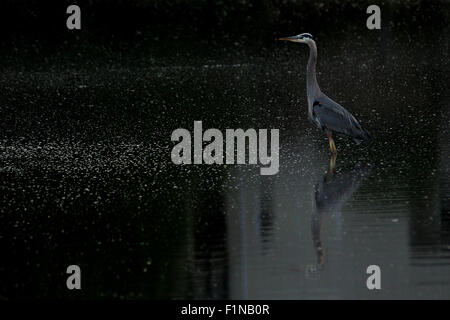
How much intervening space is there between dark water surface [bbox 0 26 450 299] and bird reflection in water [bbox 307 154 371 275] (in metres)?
0.03

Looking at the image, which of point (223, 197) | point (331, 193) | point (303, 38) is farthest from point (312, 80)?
point (223, 197)

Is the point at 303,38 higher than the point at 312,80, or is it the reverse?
the point at 303,38

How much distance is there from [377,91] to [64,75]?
385 inches

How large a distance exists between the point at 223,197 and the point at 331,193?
1353mm

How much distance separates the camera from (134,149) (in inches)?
652

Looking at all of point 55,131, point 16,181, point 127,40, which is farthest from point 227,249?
point 127,40

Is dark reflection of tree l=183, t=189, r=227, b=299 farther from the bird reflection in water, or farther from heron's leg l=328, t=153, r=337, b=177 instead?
heron's leg l=328, t=153, r=337, b=177

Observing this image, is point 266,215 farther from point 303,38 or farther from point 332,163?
point 303,38

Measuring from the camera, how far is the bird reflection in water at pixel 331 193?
35.5 ft

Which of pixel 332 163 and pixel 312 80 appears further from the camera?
pixel 312 80

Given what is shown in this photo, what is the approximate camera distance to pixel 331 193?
12617 mm
